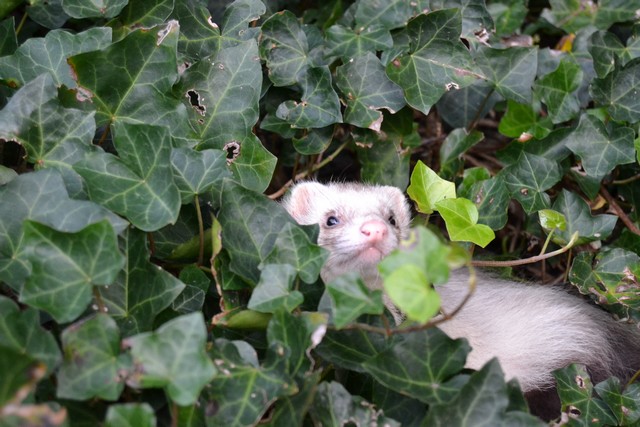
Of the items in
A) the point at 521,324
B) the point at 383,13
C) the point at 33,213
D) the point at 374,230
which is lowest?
the point at 521,324

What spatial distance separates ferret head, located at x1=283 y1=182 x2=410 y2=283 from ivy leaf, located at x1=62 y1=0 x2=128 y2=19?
1.11 m

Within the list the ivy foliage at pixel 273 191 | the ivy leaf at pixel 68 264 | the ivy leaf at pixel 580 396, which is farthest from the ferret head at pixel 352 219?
the ivy leaf at pixel 68 264

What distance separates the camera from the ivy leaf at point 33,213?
86.8 inches

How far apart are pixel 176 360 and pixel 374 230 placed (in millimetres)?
1456

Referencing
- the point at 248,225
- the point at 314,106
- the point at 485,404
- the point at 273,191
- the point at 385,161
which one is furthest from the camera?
the point at 273,191

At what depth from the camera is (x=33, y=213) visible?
2.25 metres

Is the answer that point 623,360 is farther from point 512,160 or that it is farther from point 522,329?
point 512,160

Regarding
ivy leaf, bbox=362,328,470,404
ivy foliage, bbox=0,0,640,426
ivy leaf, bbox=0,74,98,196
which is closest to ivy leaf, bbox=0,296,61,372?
ivy foliage, bbox=0,0,640,426

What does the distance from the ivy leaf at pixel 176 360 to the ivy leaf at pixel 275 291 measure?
1.12 ft

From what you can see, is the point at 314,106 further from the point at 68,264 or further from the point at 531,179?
the point at 68,264

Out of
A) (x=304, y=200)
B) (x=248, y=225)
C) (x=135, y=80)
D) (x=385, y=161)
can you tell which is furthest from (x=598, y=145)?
(x=135, y=80)

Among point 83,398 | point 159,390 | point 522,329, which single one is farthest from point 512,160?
point 83,398

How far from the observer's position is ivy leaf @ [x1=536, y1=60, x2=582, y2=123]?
10.9ft

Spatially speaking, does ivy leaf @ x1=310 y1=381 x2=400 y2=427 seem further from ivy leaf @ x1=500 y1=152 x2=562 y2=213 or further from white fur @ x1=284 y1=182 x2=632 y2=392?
ivy leaf @ x1=500 y1=152 x2=562 y2=213
